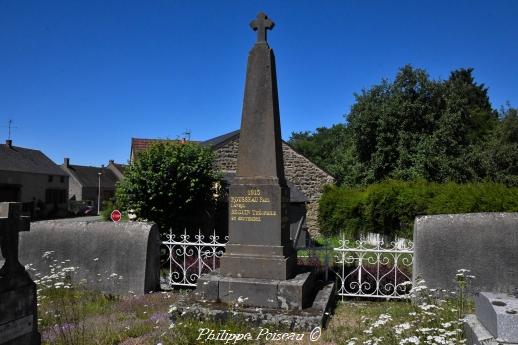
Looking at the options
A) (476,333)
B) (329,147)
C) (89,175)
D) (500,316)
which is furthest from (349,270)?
(89,175)

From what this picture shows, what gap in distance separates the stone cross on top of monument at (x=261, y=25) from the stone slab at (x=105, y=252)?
13.0 ft

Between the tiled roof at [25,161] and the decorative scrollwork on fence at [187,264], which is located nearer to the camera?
the decorative scrollwork on fence at [187,264]

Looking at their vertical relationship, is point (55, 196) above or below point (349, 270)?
above

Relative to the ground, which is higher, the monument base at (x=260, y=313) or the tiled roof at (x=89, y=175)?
the tiled roof at (x=89, y=175)

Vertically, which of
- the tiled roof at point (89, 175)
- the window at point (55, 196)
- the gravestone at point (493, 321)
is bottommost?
the gravestone at point (493, 321)

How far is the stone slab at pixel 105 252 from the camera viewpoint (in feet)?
26.0

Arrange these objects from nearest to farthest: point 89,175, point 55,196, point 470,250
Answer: point 470,250 < point 55,196 < point 89,175

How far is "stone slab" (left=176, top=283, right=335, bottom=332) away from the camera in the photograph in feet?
18.3

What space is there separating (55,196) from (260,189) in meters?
47.3

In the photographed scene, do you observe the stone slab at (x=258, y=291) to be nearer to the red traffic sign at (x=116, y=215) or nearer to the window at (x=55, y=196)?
the red traffic sign at (x=116, y=215)

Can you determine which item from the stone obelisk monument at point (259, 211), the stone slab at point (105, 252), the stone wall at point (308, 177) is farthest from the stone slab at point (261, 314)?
the stone wall at point (308, 177)

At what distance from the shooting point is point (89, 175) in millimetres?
64125

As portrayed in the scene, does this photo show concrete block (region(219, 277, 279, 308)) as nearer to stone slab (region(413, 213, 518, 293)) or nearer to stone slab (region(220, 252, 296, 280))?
stone slab (region(220, 252, 296, 280))

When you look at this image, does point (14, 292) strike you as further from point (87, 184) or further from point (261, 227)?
point (87, 184)
